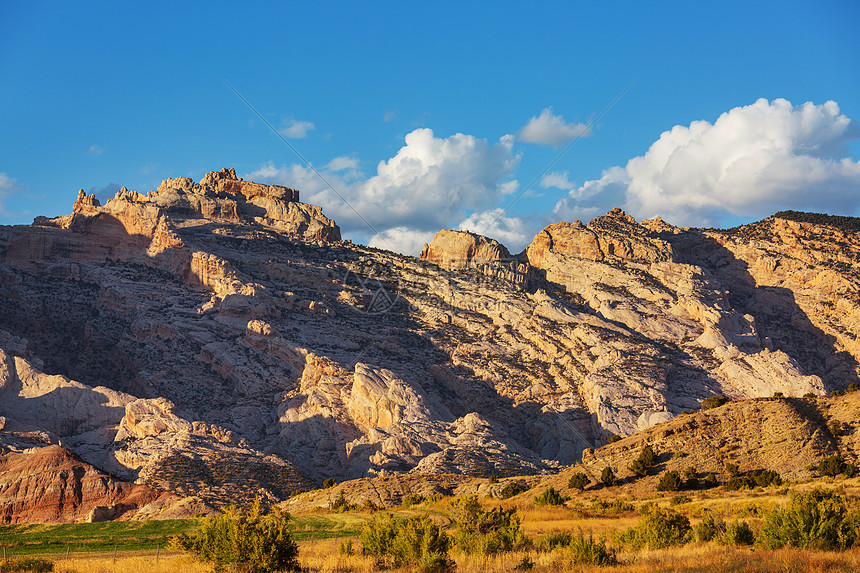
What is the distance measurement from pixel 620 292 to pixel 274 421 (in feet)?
176

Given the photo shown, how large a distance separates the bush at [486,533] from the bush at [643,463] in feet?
64.6

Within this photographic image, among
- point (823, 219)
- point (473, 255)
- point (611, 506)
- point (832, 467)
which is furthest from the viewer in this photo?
point (823, 219)

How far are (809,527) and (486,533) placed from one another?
10.7 m

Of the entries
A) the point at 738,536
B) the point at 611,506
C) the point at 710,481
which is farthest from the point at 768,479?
the point at 738,536

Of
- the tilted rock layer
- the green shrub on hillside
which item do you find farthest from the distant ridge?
the green shrub on hillside

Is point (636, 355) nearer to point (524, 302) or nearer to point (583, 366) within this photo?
point (583, 366)

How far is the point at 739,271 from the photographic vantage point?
115 m

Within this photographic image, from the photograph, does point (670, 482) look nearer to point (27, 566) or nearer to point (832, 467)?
point (832, 467)

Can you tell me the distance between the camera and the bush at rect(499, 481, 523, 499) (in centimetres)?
4877

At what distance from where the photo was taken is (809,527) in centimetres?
2367

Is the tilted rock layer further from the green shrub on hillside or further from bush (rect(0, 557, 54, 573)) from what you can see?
the green shrub on hillside

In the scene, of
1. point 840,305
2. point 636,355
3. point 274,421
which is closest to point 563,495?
point 274,421

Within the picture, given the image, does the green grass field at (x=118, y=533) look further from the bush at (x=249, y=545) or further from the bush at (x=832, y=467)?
the bush at (x=832, y=467)

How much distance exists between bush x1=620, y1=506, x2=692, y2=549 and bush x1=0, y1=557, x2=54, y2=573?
64.1 feet
